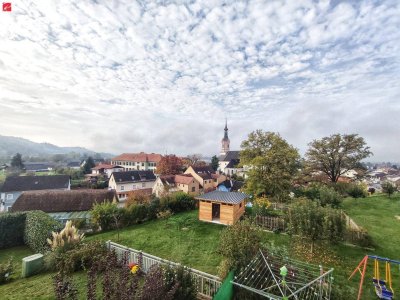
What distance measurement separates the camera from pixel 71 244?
10.2 meters

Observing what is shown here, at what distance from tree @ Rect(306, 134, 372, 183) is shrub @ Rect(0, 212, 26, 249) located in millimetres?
33677

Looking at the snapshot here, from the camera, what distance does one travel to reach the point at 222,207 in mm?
16562

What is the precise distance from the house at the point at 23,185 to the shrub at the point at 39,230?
3016 cm

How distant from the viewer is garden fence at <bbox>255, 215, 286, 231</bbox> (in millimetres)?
14301

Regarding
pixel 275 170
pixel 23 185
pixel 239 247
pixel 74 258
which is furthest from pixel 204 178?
pixel 239 247

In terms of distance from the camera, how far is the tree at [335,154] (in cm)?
2747

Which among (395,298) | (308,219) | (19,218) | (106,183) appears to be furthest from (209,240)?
(106,183)

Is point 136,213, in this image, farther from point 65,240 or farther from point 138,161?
point 138,161

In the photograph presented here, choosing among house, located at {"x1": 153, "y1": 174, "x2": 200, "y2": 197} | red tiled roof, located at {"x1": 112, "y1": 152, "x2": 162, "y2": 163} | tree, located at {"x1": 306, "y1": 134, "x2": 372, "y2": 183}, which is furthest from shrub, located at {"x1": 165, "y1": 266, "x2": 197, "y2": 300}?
red tiled roof, located at {"x1": 112, "y1": 152, "x2": 162, "y2": 163}

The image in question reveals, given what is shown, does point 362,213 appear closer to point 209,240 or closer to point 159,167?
point 209,240

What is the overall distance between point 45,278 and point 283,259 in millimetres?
10144

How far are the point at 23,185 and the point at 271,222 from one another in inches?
1894

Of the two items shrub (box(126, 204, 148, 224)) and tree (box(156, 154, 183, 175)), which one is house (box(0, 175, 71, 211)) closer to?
tree (box(156, 154, 183, 175))

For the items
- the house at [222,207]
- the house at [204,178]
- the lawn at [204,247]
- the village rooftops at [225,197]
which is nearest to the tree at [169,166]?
the house at [204,178]
